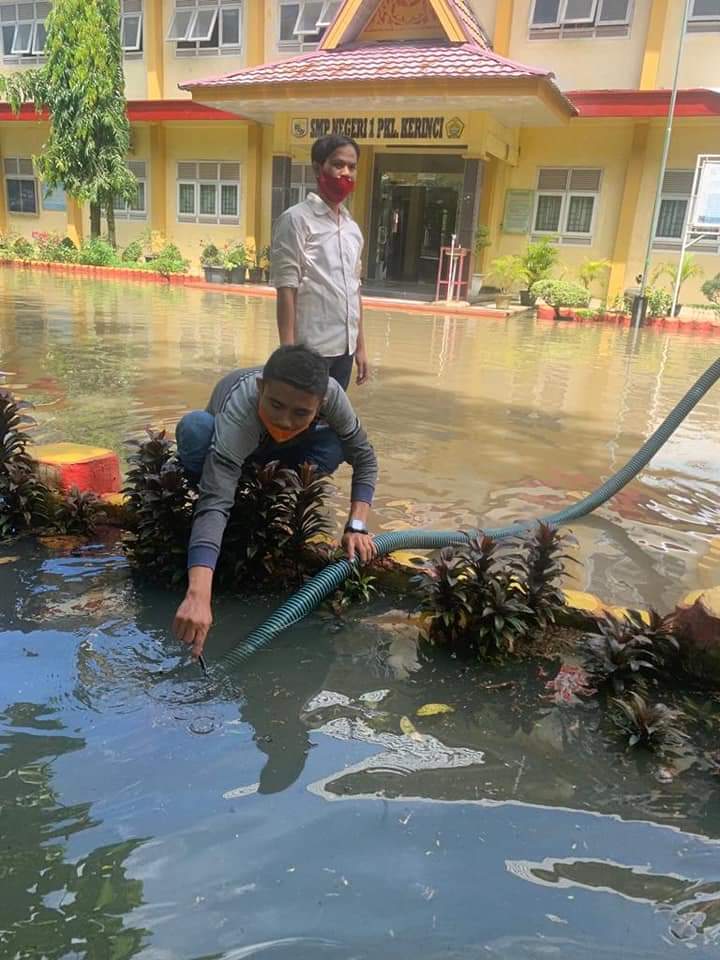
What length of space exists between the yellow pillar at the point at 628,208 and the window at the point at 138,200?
42.3 ft

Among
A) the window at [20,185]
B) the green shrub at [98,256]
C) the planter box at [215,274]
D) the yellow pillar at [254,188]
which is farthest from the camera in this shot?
the window at [20,185]

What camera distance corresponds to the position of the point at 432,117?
15.5m

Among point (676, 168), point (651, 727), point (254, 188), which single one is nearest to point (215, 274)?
point (254, 188)

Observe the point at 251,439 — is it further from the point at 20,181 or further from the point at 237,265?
the point at 20,181

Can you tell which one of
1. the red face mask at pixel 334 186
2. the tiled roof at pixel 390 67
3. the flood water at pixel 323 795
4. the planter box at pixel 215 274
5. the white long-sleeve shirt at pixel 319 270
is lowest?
the flood water at pixel 323 795

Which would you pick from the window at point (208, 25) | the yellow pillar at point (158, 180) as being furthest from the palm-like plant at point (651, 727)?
the window at point (208, 25)

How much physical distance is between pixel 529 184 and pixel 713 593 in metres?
16.5

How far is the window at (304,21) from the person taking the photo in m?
18.7

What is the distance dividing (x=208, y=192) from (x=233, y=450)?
20151 mm

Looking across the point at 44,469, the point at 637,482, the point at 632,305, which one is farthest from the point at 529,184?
the point at 44,469

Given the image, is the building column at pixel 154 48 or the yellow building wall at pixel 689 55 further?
the building column at pixel 154 48

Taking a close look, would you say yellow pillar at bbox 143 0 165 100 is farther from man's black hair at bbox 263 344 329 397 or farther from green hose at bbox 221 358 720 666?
man's black hair at bbox 263 344 329 397

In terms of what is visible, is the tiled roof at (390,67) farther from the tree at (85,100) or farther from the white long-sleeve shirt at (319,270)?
the white long-sleeve shirt at (319,270)

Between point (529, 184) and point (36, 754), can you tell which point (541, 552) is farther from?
point (529, 184)
